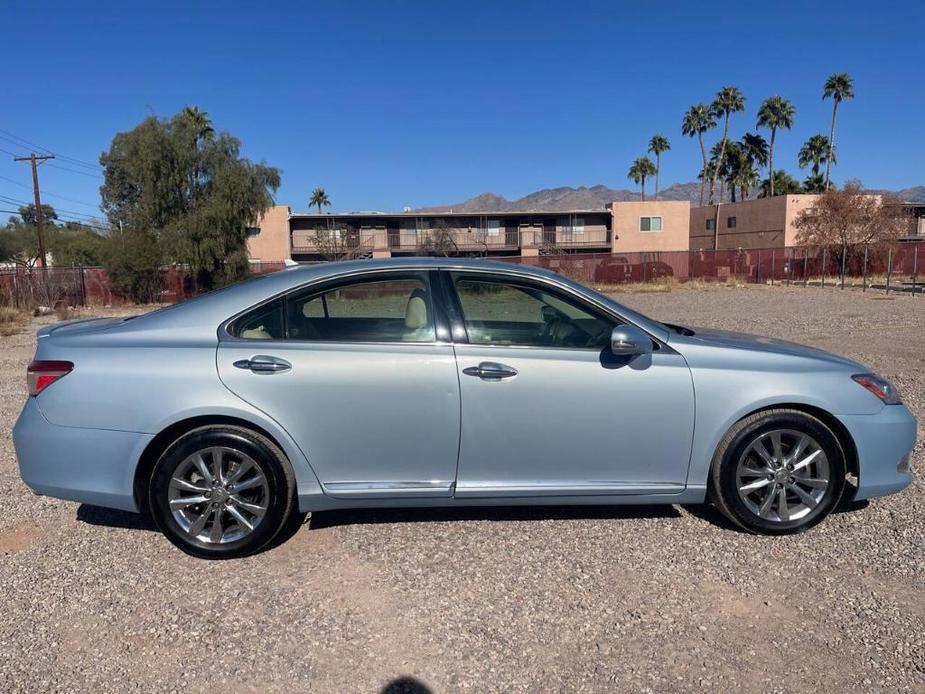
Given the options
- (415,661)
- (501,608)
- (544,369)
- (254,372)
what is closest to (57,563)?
(254,372)

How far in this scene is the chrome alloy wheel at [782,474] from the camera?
3.88 meters

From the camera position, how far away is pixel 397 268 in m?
3.99

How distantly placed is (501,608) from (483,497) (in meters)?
0.67

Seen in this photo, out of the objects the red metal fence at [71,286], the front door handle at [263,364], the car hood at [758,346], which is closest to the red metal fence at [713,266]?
the red metal fence at [71,286]

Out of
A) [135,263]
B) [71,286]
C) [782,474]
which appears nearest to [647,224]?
[135,263]

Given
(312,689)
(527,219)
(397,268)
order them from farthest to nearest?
1. (527,219)
2. (397,268)
3. (312,689)

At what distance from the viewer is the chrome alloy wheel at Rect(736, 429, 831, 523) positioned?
12.7 ft

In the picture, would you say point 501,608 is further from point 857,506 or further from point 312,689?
point 857,506

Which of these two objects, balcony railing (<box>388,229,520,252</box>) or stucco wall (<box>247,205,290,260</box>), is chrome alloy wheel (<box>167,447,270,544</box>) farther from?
stucco wall (<box>247,205,290,260</box>)

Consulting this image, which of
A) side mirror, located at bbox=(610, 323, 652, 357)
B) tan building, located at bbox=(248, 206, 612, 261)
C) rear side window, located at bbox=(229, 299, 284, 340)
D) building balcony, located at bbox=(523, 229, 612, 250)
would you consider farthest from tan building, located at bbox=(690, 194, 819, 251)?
rear side window, located at bbox=(229, 299, 284, 340)

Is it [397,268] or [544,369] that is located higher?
[397,268]

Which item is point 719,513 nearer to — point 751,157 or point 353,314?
point 353,314

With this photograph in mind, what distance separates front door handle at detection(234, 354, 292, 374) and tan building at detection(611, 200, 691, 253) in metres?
57.0

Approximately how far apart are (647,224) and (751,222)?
27.0 feet
